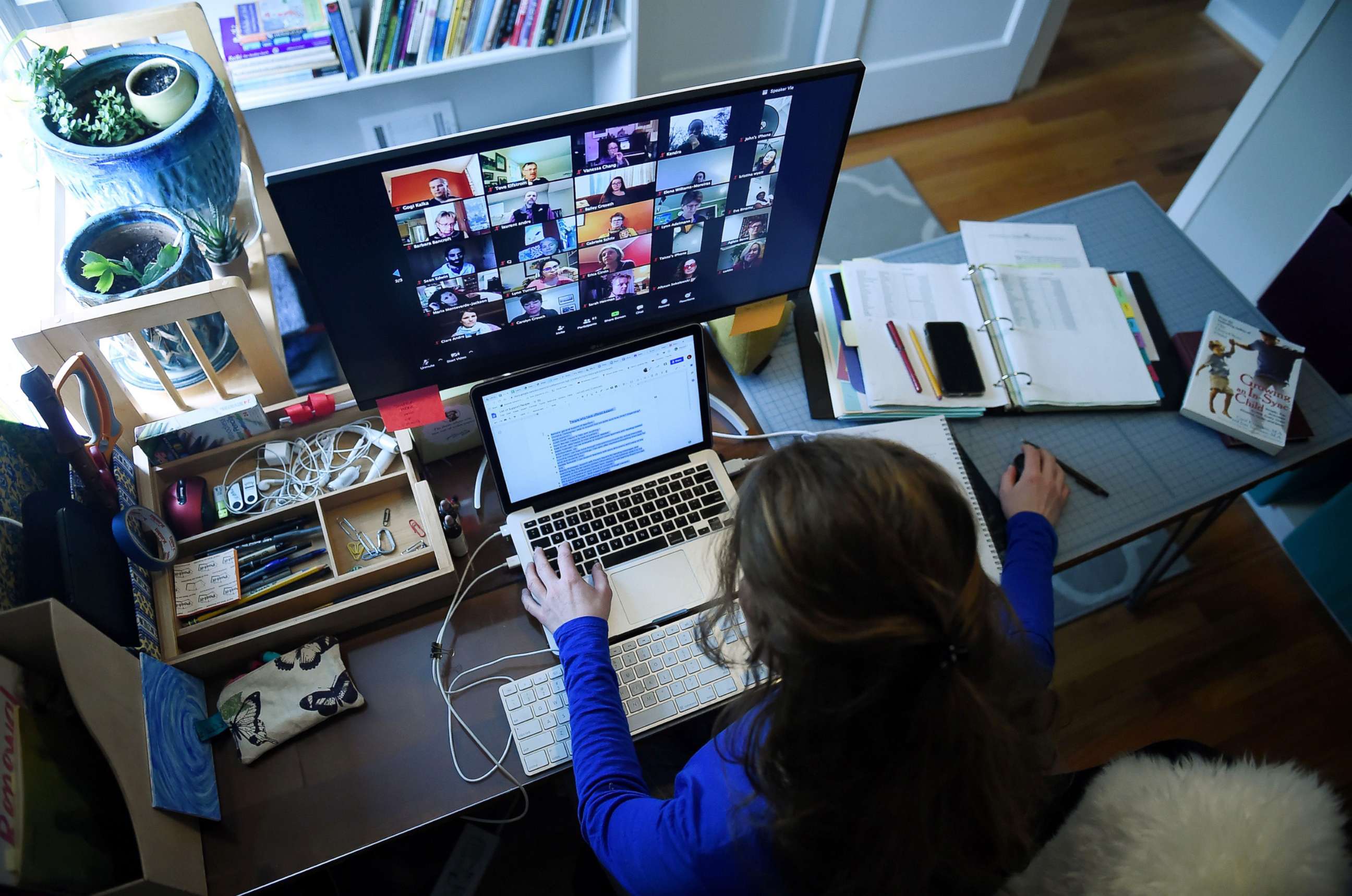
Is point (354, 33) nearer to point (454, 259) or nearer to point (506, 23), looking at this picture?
point (506, 23)

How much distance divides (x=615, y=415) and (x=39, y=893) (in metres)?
0.75

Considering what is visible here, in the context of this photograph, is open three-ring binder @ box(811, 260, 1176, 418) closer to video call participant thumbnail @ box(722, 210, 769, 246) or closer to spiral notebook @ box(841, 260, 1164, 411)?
spiral notebook @ box(841, 260, 1164, 411)

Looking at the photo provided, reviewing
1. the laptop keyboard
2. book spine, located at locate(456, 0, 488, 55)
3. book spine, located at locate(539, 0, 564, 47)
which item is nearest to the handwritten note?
the laptop keyboard

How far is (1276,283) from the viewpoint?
188 cm

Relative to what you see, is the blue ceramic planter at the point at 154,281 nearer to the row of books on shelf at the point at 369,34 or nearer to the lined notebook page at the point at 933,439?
the lined notebook page at the point at 933,439

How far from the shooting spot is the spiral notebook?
1.30 m

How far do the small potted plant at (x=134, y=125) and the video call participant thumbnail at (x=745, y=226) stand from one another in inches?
28.9

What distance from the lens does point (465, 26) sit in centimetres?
211

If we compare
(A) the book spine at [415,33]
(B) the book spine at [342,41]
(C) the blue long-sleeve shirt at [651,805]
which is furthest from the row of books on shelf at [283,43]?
(C) the blue long-sleeve shirt at [651,805]

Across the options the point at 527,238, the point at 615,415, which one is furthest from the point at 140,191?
the point at 615,415

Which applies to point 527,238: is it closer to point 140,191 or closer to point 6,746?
point 140,191

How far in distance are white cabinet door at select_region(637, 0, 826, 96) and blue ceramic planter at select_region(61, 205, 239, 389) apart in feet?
5.37

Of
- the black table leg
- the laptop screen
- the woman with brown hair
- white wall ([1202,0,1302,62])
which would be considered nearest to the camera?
the woman with brown hair

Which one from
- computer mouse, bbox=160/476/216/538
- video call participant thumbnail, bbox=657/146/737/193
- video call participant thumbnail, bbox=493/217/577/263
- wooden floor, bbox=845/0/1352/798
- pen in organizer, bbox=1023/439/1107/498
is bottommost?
wooden floor, bbox=845/0/1352/798
